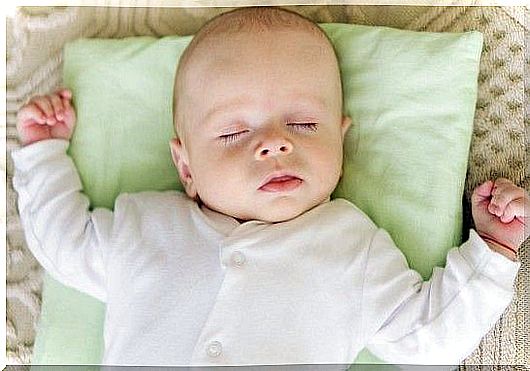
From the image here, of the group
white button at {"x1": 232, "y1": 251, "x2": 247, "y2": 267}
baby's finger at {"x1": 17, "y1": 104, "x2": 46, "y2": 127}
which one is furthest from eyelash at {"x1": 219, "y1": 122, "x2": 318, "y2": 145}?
baby's finger at {"x1": 17, "y1": 104, "x2": 46, "y2": 127}

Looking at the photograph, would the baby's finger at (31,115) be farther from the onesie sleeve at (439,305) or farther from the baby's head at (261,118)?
the onesie sleeve at (439,305)

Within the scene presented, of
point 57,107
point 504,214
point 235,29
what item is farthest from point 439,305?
point 57,107

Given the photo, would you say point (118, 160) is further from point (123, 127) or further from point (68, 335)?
point (68, 335)

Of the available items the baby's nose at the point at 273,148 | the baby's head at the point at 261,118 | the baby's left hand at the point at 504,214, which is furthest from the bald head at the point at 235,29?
the baby's left hand at the point at 504,214

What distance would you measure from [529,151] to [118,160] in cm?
47

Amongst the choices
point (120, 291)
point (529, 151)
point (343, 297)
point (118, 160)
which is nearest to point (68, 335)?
point (120, 291)

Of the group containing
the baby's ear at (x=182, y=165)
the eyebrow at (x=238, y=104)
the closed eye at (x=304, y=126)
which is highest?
the eyebrow at (x=238, y=104)

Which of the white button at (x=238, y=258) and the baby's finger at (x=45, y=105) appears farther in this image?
the baby's finger at (x=45, y=105)

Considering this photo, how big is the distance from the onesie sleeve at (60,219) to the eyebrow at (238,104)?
0.16 meters

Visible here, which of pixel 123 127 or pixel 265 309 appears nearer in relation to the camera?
pixel 265 309

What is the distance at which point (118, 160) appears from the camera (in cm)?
106

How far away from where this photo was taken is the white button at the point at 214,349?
909 millimetres

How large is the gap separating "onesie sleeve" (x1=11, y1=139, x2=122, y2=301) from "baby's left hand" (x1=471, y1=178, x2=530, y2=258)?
1.31 feet

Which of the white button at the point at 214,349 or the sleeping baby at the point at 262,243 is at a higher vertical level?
the sleeping baby at the point at 262,243
